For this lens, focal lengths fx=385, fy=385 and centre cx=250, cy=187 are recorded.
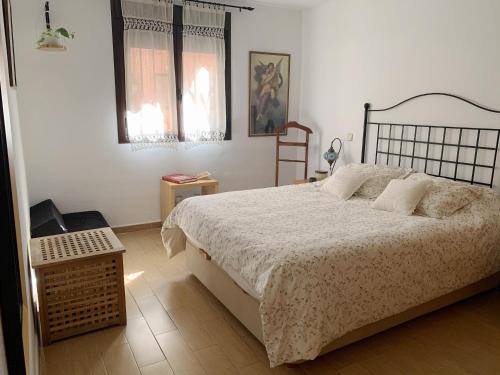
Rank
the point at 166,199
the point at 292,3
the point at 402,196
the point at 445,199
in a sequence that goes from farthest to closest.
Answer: the point at 292,3 < the point at 166,199 < the point at 402,196 < the point at 445,199

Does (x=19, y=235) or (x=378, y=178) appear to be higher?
(x=19, y=235)

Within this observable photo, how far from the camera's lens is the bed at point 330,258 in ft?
6.42

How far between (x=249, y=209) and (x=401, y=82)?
6.56ft

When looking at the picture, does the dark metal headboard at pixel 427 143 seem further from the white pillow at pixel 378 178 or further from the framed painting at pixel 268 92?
the framed painting at pixel 268 92

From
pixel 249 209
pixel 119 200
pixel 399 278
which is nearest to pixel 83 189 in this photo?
pixel 119 200

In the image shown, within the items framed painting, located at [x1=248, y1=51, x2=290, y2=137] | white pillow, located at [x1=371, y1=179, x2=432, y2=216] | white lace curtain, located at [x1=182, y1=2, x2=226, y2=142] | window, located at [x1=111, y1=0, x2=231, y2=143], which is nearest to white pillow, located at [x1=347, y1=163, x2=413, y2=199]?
white pillow, located at [x1=371, y1=179, x2=432, y2=216]

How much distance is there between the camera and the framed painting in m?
4.68

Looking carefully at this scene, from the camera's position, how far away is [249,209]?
9.62 ft

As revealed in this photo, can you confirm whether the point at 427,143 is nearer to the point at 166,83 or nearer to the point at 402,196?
the point at 402,196

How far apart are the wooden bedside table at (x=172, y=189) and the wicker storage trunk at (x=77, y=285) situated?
1.61 meters

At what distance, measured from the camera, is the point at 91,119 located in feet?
12.8

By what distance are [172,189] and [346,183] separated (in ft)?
5.93

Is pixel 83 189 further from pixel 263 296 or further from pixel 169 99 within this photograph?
pixel 263 296

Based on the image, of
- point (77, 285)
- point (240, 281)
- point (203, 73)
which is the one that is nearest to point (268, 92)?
point (203, 73)
